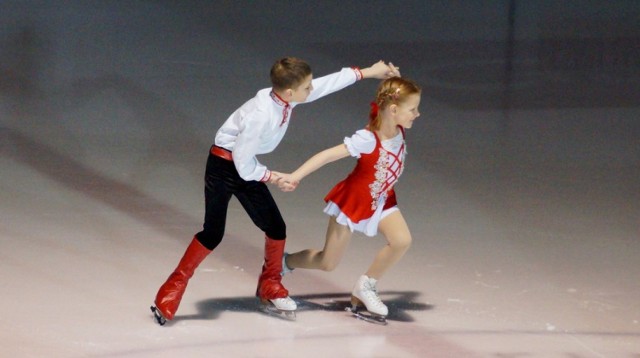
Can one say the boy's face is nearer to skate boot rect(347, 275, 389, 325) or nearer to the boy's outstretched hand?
the boy's outstretched hand

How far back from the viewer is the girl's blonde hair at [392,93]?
4.50 meters

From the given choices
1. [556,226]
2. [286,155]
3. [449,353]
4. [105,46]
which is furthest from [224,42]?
[449,353]

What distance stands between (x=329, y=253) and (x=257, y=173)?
594 millimetres

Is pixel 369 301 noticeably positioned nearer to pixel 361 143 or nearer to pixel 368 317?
pixel 368 317

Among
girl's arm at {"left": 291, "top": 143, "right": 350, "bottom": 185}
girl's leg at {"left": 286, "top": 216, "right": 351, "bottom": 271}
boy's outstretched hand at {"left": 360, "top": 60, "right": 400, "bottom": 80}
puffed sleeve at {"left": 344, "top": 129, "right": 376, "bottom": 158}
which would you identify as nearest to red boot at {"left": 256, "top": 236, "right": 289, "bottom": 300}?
girl's leg at {"left": 286, "top": 216, "right": 351, "bottom": 271}

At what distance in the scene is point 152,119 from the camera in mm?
8195

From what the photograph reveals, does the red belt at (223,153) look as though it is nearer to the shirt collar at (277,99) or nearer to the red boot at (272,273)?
the shirt collar at (277,99)

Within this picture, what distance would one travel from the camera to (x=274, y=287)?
15.5ft

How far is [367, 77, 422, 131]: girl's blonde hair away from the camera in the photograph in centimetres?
450

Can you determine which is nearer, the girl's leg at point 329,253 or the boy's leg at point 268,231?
the boy's leg at point 268,231

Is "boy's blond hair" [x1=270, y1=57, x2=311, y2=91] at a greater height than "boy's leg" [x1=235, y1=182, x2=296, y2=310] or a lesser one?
greater

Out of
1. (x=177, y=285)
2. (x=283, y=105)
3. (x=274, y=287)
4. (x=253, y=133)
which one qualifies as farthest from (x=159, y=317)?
(x=283, y=105)

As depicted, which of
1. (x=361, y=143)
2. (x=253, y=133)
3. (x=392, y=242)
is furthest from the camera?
(x=392, y=242)

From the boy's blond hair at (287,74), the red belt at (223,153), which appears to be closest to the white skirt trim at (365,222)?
the red belt at (223,153)
